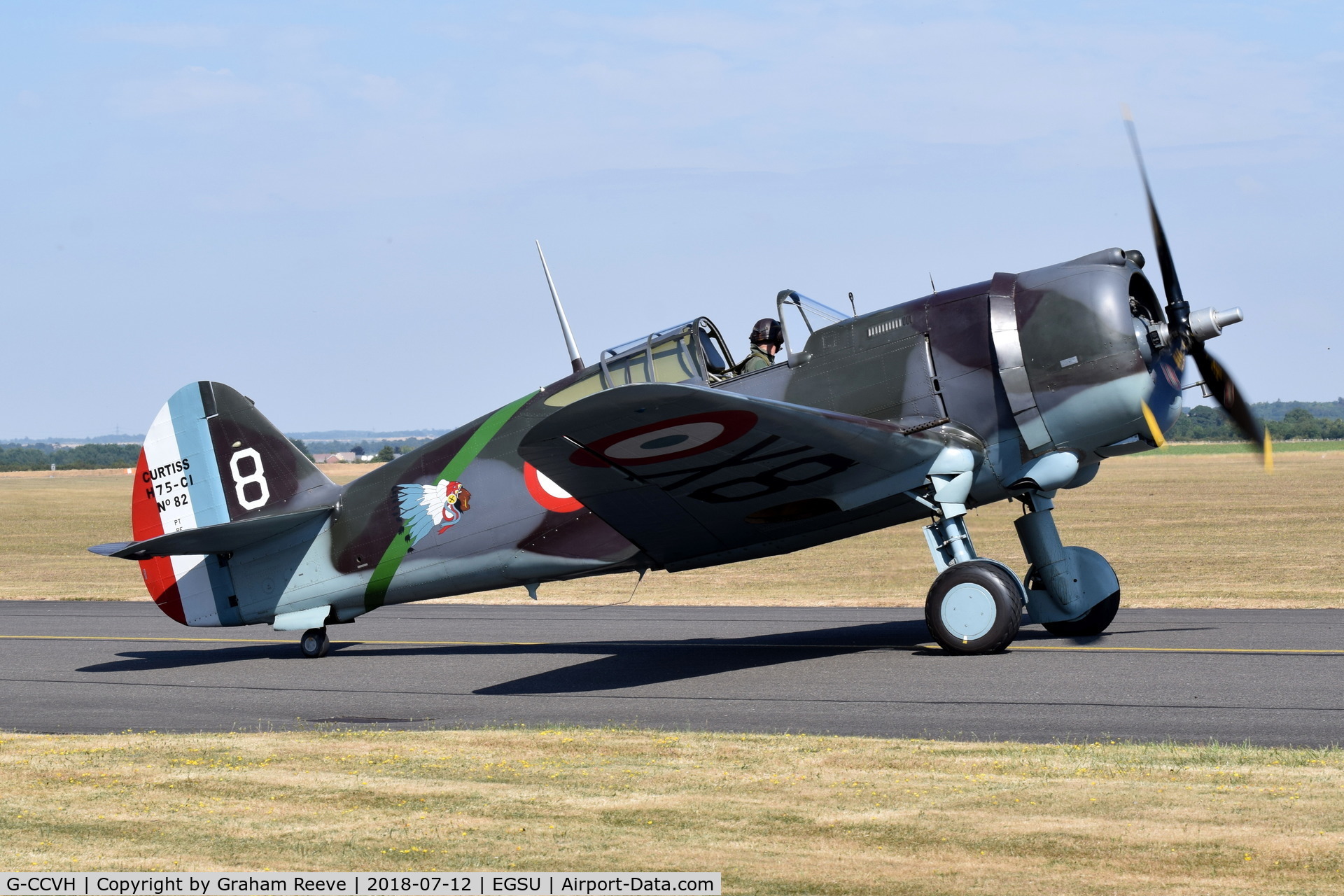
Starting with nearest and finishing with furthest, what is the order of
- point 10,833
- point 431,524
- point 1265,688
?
point 10,833 → point 1265,688 → point 431,524

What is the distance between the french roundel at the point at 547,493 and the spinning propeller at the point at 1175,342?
202 inches

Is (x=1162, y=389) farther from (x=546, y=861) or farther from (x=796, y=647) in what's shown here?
(x=546, y=861)

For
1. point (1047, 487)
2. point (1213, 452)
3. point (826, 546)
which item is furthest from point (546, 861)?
point (1213, 452)

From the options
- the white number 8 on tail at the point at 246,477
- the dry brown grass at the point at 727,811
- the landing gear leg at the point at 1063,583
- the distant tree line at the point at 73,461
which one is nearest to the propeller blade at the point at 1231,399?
the landing gear leg at the point at 1063,583

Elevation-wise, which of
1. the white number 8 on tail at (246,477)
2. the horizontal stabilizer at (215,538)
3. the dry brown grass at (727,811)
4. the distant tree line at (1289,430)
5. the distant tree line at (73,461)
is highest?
the distant tree line at (73,461)

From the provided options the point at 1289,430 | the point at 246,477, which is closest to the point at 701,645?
the point at 246,477

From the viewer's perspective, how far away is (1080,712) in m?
8.82

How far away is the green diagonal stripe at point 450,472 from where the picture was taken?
13.0 meters

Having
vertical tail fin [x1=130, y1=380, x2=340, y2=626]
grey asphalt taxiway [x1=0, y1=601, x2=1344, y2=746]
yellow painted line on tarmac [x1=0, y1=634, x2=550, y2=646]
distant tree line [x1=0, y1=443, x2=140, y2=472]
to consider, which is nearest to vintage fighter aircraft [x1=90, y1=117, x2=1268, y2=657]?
vertical tail fin [x1=130, y1=380, x2=340, y2=626]

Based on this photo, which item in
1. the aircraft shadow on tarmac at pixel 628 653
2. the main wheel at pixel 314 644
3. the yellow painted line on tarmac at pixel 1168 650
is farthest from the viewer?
the main wheel at pixel 314 644

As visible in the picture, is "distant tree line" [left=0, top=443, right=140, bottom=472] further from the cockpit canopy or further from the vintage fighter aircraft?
the cockpit canopy

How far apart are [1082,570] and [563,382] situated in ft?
17.1

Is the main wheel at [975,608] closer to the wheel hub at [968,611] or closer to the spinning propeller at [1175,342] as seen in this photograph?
the wheel hub at [968,611]

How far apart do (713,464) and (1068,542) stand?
68.2 feet
